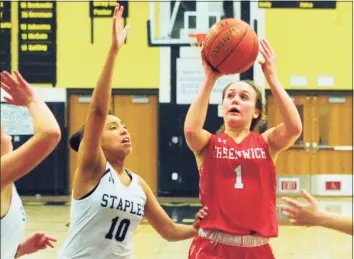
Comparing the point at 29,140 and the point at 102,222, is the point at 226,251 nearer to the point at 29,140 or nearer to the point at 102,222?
the point at 102,222

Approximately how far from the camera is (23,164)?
6.86 feet

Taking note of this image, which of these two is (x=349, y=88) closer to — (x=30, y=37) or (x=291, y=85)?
(x=291, y=85)

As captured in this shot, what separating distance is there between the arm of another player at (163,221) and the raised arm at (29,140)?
1.16 m

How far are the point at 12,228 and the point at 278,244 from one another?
5.58m

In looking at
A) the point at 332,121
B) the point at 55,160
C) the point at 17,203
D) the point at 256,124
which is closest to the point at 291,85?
the point at 332,121

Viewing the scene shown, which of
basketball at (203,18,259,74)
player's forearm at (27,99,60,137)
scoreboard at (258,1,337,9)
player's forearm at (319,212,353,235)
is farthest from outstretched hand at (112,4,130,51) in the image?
scoreboard at (258,1,337,9)

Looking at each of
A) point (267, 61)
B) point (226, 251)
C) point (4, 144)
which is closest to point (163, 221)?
point (226, 251)

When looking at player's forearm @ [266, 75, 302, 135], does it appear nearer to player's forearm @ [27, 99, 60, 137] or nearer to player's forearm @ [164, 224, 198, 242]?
player's forearm @ [164, 224, 198, 242]

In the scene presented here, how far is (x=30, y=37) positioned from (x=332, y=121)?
612 cm

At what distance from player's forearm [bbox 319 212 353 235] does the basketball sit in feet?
4.46

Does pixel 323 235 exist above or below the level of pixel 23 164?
below

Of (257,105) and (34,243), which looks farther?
(257,105)

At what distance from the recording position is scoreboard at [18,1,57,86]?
11234 mm

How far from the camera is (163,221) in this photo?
3.33 m
